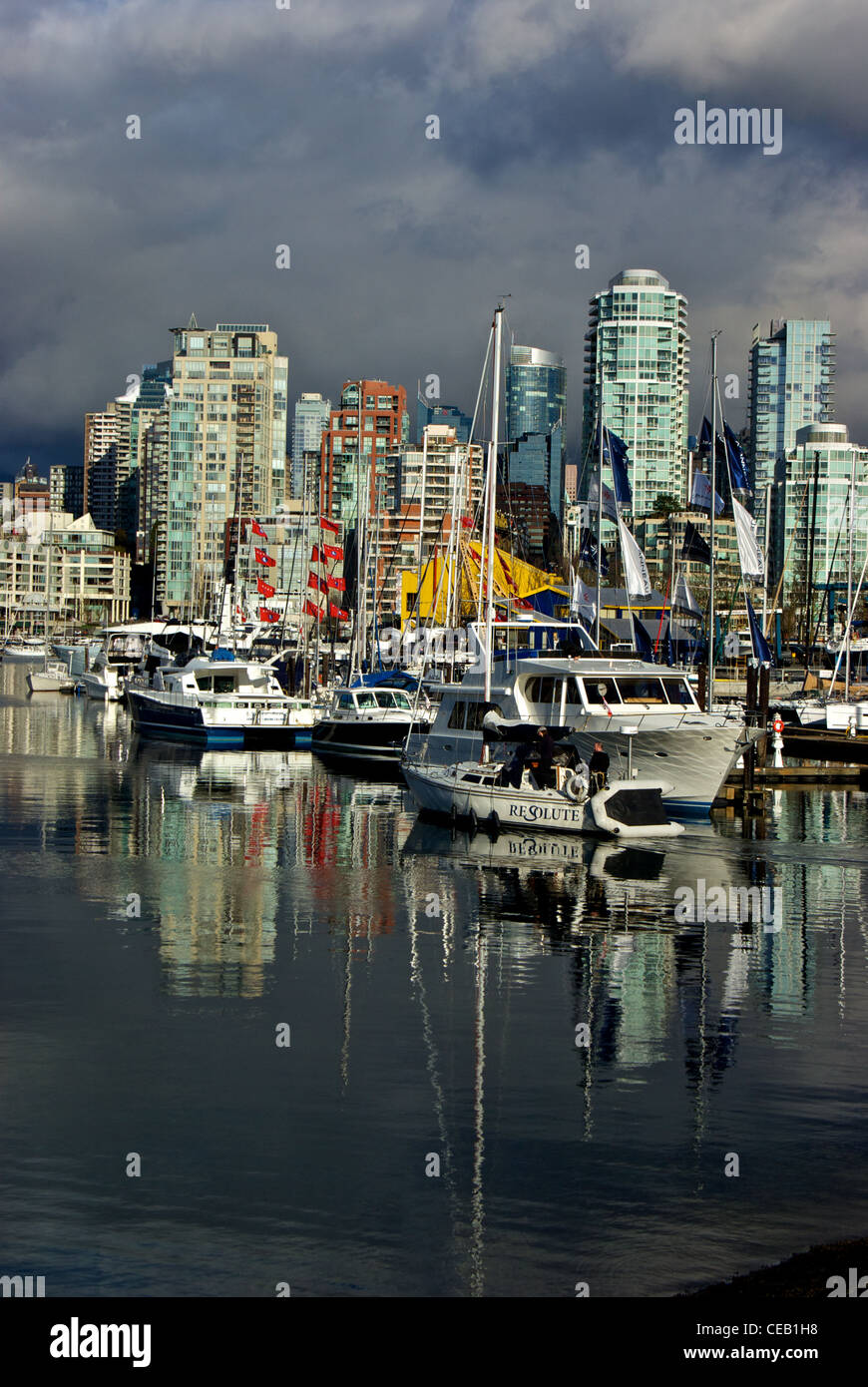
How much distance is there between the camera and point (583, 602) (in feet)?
A: 195

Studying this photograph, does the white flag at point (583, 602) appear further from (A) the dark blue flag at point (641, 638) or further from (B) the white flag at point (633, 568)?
(B) the white flag at point (633, 568)

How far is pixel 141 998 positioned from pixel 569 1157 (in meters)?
7.88

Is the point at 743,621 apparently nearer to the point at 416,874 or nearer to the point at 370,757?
the point at 370,757

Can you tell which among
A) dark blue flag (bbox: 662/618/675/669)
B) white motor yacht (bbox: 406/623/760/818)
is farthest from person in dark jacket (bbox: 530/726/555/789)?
dark blue flag (bbox: 662/618/675/669)

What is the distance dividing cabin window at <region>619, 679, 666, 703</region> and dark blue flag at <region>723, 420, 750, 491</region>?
1071 cm

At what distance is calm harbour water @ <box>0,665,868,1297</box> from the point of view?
12.0 meters

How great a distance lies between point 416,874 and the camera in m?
31.1

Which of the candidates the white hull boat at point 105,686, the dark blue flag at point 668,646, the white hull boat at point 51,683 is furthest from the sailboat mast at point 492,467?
the white hull boat at point 51,683

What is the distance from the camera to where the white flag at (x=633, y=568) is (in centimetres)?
4853

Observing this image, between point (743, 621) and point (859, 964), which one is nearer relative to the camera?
point (859, 964)

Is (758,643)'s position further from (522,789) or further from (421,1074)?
(421,1074)

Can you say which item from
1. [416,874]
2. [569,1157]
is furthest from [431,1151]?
[416,874]

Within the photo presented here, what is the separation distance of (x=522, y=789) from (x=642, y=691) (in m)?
6.09

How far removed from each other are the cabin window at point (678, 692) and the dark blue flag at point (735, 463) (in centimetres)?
1007
